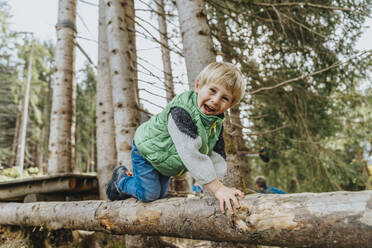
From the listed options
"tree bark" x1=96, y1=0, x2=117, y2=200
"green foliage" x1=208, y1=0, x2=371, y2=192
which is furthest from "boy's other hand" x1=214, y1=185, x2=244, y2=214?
"tree bark" x1=96, y1=0, x2=117, y2=200

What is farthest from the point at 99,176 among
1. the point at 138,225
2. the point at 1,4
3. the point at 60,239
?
the point at 1,4

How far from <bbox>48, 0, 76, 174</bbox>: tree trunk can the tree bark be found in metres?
1.14

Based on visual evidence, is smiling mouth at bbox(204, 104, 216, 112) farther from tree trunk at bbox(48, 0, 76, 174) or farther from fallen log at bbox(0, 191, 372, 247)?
tree trunk at bbox(48, 0, 76, 174)

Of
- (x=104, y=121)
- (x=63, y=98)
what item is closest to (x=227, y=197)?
(x=104, y=121)

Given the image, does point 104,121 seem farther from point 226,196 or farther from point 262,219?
point 262,219

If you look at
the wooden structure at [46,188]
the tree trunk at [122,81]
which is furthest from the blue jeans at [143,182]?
the wooden structure at [46,188]

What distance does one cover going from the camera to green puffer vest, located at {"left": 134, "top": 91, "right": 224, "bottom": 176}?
5.78 feet

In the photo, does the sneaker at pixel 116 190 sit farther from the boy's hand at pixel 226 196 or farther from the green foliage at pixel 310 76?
the green foliage at pixel 310 76

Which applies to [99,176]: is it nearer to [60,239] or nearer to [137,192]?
[60,239]

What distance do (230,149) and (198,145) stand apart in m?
0.80

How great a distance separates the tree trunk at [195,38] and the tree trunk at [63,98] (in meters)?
4.00

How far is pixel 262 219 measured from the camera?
127 centimetres

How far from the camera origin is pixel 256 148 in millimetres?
6793

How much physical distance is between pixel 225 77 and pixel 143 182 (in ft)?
3.66
